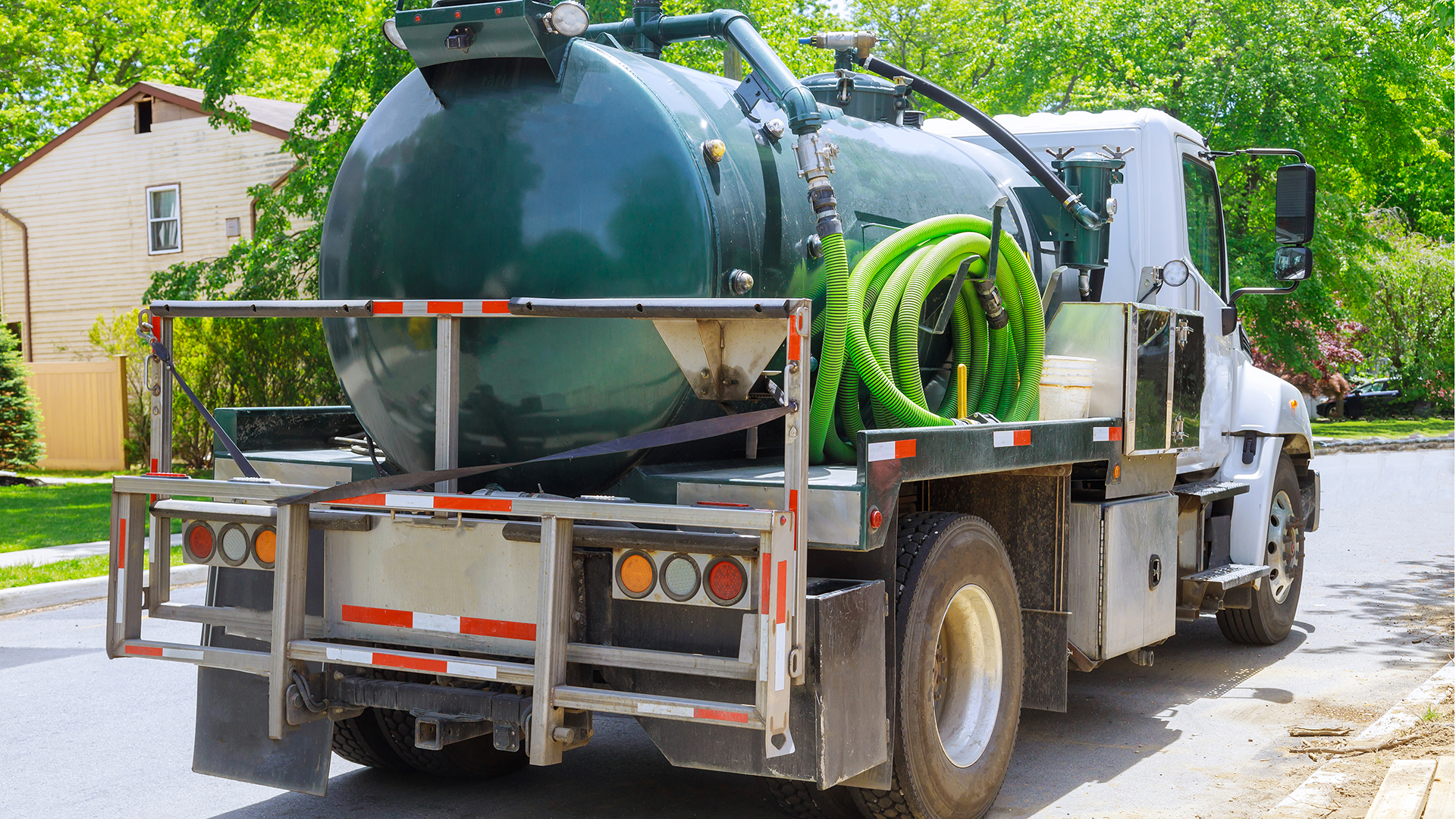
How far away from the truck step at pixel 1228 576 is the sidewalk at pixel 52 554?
24.4 feet

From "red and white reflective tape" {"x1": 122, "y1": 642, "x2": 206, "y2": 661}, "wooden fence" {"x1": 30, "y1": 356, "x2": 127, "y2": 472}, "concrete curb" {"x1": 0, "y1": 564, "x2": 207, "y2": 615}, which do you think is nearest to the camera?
"red and white reflective tape" {"x1": 122, "y1": 642, "x2": 206, "y2": 661}

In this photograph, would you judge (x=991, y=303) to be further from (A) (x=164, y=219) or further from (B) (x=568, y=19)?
(A) (x=164, y=219)

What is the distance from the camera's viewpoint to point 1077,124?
7.09m

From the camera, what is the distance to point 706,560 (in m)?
3.59

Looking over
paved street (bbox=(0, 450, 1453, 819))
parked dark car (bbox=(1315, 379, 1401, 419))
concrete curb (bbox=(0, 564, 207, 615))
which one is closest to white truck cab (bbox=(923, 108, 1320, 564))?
paved street (bbox=(0, 450, 1453, 819))

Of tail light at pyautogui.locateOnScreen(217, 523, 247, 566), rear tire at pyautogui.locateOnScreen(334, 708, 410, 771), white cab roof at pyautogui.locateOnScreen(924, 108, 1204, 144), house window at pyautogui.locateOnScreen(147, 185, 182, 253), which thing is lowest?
rear tire at pyautogui.locateOnScreen(334, 708, 410, 771)

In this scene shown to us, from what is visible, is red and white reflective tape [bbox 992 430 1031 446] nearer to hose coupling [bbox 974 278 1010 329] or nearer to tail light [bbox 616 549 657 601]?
hose coupling [bbox 974 278 1010 329]

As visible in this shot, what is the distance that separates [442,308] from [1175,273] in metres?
4.06

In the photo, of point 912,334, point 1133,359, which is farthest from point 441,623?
point 1133,359

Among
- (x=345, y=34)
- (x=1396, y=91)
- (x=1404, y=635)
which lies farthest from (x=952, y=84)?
(x=1404, y=635)

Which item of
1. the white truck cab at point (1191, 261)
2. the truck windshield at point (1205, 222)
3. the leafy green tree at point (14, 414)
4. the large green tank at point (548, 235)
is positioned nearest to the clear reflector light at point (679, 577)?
the large green tank at point (548, 235)

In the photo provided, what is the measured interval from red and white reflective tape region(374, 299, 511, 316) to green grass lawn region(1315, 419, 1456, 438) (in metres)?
28.2

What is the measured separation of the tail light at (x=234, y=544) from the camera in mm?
4250

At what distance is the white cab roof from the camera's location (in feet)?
22.6
